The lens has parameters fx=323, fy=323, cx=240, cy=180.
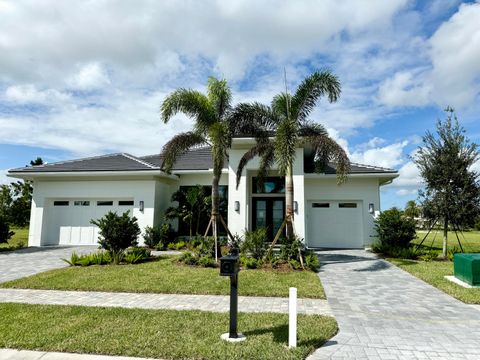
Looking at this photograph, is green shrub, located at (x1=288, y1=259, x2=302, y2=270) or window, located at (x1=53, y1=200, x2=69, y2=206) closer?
green shrub, located at (x1=288, y1=259, x2=302, y2=270)

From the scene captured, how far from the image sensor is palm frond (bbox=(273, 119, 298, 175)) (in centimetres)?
1025

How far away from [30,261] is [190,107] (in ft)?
28.9

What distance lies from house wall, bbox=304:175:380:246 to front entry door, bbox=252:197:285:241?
1.64 metres

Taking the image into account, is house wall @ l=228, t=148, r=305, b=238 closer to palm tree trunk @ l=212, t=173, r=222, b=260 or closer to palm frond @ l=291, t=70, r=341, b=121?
palm tree trunk @ l=212, t=173, r=222, b=260

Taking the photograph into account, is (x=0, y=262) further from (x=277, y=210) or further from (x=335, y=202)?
(x=335, y=202)

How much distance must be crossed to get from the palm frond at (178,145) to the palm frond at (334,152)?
13.9 feet

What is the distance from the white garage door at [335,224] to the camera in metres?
17.4

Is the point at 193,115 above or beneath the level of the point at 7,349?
above

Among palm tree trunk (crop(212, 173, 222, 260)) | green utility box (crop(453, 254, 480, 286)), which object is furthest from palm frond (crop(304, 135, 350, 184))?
green utility box (crop(453, 254, 480, 286))

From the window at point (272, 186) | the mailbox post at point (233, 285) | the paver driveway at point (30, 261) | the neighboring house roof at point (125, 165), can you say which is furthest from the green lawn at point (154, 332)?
the neighboring house roof at point (125, 165)

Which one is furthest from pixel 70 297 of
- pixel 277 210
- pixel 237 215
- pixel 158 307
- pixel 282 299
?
pixel 277 210

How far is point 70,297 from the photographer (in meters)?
7.62

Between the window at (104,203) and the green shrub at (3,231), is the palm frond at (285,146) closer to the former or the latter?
the window at (104,203)

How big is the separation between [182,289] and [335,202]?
457 inches
